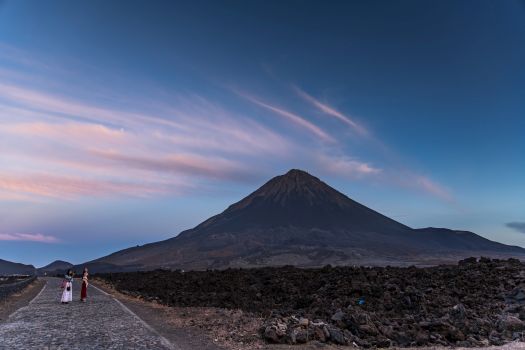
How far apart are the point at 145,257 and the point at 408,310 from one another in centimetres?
18422

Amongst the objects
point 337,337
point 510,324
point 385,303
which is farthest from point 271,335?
point 510,324

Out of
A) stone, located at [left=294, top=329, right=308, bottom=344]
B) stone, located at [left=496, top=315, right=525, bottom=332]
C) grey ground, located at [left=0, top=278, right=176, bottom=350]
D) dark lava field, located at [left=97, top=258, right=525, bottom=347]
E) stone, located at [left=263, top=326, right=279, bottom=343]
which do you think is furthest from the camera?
stone, located at [left=496, top=315, right=525, bottom=332]

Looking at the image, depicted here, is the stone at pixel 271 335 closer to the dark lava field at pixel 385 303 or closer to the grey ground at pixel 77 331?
the dark lava field at pixel 385 303

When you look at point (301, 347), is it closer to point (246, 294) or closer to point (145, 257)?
point (246, 294)

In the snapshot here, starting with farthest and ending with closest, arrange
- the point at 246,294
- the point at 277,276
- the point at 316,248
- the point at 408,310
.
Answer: the point at 316,248, the point at 277,276, the point at 246,294, the point at 408,310

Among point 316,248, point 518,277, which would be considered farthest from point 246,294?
point 316,248

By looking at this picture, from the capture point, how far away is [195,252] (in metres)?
175

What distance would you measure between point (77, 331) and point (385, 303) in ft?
40.6

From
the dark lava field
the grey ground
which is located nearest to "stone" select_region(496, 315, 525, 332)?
the dark lava field

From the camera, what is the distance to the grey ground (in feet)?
47.8

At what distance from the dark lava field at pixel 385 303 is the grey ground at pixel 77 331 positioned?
13.5 feet

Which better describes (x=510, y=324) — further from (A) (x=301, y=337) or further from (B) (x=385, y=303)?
(A) (x=301, y=337)

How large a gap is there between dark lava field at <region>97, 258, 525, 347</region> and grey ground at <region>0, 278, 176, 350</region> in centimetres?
412

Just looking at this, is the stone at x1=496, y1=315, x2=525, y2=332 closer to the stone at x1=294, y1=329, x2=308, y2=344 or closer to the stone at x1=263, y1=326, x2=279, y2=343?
the stone at x1=294, y1=329, x2=308, y2=344
